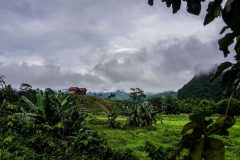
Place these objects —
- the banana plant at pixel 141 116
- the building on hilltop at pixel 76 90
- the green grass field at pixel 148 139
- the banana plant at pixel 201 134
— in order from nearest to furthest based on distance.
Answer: the banana plant at pixel 201 134
the green grass field at pixel 148 139
the building on hilltop at pixel 76 90
the banana plant at pixel 141 116

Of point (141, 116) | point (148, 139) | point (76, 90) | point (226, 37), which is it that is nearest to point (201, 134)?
point (226, 37)

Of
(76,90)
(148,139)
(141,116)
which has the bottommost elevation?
(148,139)

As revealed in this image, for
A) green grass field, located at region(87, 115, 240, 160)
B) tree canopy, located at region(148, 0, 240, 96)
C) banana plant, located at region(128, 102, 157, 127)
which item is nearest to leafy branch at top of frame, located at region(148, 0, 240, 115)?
tree canopy, located at region(148, 0, 240, 96)

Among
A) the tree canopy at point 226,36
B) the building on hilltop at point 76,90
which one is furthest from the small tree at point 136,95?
the tree canopy at point 226,36

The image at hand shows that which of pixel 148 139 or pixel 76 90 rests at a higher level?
pixel 76 90

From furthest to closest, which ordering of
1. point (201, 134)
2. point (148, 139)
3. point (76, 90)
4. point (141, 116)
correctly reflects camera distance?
point (141, 116), point (148, 139), point (76, 90), point (201, 134)

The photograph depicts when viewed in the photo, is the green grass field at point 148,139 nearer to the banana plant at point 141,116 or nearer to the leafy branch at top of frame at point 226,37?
the banana plant at point 141,116

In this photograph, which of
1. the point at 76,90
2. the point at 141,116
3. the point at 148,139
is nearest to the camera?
the point at 76,90

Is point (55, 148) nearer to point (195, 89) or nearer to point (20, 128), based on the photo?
point (20, 128)

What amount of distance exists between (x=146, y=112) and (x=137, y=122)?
121 cm

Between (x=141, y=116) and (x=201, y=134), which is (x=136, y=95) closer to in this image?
(x=141, y=116)

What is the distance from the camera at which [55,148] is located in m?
18.5

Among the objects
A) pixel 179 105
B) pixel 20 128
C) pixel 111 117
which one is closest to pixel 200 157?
pixel 20 128

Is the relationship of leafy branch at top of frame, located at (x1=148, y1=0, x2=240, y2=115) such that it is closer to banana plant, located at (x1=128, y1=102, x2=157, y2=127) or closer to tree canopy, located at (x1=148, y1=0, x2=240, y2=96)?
tree canopy, located at (x1=148, y1=0, x2=240, y2=96)
